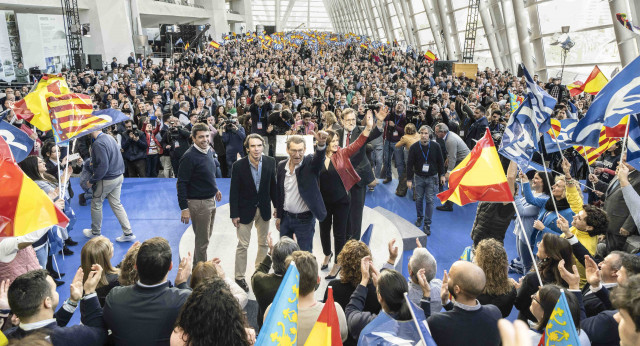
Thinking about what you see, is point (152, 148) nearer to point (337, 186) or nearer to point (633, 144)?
point (337, 186)

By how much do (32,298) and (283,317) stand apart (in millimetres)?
1366

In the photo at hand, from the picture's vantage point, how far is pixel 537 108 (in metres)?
4.57

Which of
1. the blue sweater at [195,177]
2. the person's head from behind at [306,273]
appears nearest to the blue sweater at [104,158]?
the blue sweater at [195,177]

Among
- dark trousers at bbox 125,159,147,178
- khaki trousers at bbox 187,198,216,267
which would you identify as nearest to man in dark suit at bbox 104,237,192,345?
khaki trousers at bbox 187,198,216,267

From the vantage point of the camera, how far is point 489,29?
21719 mm

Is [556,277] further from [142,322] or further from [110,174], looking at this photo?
[110,174]

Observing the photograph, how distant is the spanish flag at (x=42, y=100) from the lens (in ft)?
18.3

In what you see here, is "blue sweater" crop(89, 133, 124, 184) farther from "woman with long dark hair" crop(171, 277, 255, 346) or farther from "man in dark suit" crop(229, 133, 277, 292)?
"woman with long dark hair" crop(171, 277, 255, 346)

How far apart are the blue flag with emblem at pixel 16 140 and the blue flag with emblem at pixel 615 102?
5298 mm

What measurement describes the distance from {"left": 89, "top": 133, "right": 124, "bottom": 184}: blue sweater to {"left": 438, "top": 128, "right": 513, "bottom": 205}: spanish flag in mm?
4145

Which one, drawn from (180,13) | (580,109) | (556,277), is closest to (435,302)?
(556,277)

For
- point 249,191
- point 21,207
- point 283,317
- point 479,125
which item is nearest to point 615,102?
point 249,191

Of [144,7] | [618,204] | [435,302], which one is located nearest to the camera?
[435,302]

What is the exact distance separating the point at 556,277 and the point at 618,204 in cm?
178
